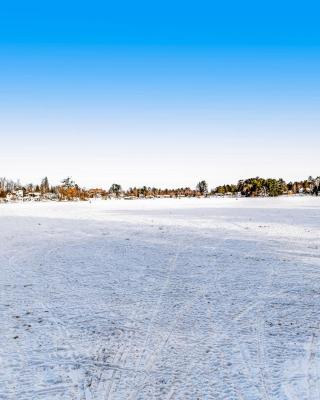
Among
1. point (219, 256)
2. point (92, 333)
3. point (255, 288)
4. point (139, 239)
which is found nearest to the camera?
point (92, 333)

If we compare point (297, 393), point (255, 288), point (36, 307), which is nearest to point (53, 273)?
point (36, 307)

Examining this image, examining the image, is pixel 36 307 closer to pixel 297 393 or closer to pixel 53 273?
pixel 53 273

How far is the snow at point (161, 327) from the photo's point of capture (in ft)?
19.1

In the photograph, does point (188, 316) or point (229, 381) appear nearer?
point (229, 381)

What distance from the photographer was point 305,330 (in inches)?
312

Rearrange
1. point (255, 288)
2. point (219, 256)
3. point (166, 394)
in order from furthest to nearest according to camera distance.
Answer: point (219, 256) → point (255, 288) → point (166, 394)

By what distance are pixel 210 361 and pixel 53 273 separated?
26.8 feet

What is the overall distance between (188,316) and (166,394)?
3383mm

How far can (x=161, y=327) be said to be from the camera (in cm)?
816

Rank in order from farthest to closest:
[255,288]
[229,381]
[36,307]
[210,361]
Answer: [255,288]
[36,307]
[210,361]
[229,381]

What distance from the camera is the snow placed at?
5.82 meters

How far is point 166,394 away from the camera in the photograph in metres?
5.51

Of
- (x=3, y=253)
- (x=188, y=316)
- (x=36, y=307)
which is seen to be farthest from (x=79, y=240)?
(x=188, y=316)

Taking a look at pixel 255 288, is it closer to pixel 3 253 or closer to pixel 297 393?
pixel 297 393
